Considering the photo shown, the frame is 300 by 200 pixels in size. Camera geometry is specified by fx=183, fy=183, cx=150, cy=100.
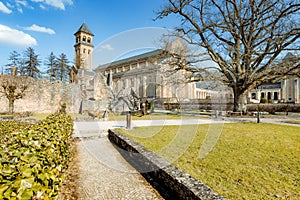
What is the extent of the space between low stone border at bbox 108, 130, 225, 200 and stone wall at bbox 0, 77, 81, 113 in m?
18.4

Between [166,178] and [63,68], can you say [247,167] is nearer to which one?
[166,178]

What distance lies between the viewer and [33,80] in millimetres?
19562

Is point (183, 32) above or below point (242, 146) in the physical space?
above

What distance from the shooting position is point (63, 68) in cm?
4381

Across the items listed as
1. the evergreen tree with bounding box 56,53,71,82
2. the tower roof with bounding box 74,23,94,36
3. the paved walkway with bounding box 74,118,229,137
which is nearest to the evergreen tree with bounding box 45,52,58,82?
the evergreen tree with bounding box 56,53,71,82

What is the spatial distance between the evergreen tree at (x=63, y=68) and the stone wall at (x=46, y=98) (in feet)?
78.4

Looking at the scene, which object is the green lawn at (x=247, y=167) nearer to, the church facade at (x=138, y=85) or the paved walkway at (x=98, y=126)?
the paved walkway at (x=98, y=126)

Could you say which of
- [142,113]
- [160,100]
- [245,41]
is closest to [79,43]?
[160,100]

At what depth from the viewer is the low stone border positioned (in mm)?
2389

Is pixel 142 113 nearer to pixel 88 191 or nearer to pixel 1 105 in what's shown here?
pixel 1 105

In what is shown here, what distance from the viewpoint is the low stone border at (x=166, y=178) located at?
2389 millimetres

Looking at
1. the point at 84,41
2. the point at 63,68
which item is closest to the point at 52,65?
the point at 63,68

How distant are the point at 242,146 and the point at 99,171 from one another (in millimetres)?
4067

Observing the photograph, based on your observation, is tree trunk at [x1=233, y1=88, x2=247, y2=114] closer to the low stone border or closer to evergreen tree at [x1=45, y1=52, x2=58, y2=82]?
the low stone border
